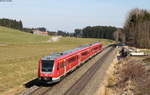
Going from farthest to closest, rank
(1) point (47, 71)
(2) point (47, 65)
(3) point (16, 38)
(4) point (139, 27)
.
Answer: (3) point (16, 38) < (4) point (139, 27) < (2) point (47, 65) < (1) point (47, 71)

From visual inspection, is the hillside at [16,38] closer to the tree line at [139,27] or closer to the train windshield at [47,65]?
the tree line at [139,27]

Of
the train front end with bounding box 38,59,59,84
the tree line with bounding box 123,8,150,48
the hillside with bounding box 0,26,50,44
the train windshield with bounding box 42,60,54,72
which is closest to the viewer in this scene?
the train front end with bounding box 38,59,59,84

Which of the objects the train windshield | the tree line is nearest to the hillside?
the tree line

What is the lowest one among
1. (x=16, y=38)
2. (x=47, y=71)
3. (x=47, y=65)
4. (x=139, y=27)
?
(x=47, y=71)

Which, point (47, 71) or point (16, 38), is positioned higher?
point (16, 38)

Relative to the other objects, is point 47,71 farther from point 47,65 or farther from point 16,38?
point 16,38

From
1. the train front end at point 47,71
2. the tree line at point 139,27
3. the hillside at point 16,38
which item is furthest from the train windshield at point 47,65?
the hillside at point 16,38

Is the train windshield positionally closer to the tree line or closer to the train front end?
the train front end

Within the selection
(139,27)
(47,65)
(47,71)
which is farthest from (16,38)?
(47,71)

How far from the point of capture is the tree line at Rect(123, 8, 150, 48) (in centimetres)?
8269

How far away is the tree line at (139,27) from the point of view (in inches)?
3255

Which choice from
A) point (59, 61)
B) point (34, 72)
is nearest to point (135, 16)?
point (34, 72)

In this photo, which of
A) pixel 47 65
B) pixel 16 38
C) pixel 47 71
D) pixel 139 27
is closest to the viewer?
pixel 47 71

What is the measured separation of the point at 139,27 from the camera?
284 ft
